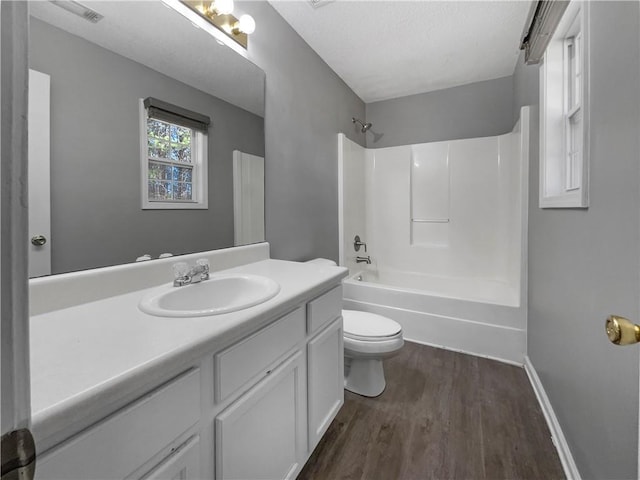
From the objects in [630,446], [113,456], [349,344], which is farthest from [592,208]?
[113,456]

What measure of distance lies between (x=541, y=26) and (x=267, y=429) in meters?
2.23

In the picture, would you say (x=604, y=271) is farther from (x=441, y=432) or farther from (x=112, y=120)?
(x=112, y=120)

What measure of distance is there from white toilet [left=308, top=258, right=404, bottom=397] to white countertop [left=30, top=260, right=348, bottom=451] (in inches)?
31.3

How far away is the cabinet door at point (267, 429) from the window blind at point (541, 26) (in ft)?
6.28

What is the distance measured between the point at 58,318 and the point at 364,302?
7.02ft

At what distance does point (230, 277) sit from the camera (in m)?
1.23

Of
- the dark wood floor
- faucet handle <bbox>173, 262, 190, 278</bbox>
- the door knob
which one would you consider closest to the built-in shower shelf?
the dark wood floor

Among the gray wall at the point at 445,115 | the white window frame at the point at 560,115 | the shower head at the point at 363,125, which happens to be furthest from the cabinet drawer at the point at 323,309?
the gray wall at the point at 445,115

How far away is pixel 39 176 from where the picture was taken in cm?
83

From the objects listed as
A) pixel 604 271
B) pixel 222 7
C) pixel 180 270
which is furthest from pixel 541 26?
pixel 180 270

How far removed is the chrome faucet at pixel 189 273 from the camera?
3.61 feet

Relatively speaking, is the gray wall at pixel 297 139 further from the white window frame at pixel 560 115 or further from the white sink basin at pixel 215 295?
the white window frame at pixel 560 115

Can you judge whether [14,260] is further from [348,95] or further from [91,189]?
[348,95]

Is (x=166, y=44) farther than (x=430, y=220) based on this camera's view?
No
